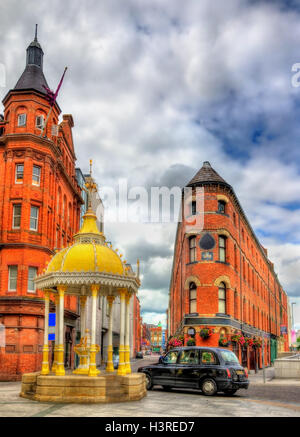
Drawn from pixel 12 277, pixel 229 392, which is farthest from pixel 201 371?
pixel 12 277

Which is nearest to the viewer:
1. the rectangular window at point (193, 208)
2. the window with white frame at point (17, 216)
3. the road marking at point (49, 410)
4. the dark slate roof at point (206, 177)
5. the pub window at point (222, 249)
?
the road marking at point (49, 410)

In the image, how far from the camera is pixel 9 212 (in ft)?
99.9

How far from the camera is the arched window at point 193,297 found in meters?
35.6

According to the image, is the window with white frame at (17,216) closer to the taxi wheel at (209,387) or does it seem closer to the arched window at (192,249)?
the arched window at (192,249)

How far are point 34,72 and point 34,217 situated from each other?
11.1 m

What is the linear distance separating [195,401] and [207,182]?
903 inches

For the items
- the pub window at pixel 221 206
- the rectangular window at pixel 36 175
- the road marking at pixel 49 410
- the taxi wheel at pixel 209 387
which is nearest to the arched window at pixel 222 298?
the pub window at pixel 221 206

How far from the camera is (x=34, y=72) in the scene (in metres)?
34.5

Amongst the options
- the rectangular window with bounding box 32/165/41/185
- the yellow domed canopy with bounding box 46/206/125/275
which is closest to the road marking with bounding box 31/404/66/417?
the yellow domed canopy with bounding box 46/206/125/275

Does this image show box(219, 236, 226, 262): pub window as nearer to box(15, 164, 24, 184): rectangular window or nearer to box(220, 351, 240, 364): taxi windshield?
box(15, 164, 24, 184): rectangular window

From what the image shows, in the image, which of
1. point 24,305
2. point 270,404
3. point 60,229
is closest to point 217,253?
point 60,229

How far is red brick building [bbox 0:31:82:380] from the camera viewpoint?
2859 centimetres

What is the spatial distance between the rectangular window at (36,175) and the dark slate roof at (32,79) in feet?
18.3
